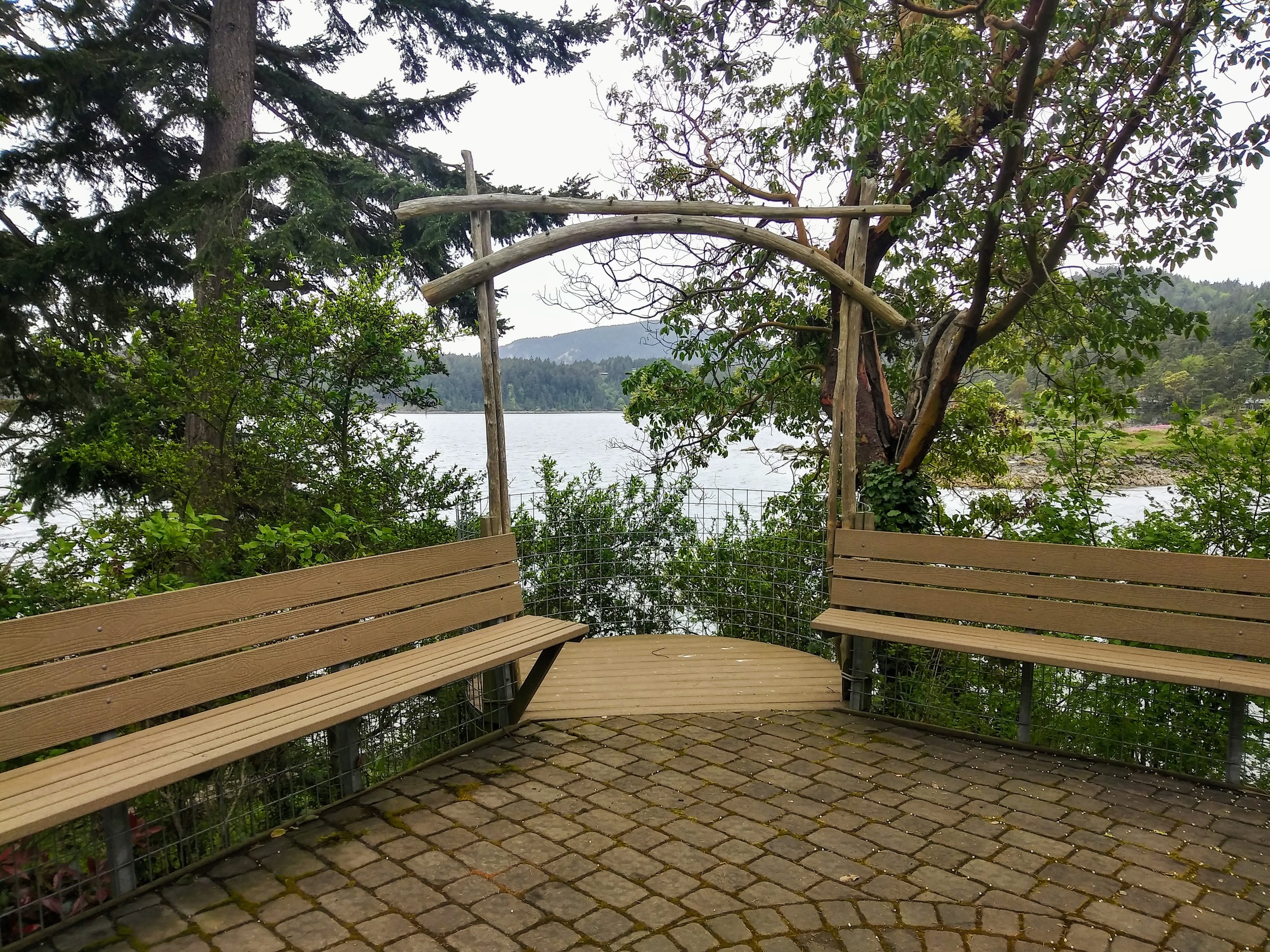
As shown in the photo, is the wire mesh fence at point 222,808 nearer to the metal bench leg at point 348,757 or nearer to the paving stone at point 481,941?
the metal bench leg at point 348,757

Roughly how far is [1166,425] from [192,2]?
11.5 metres

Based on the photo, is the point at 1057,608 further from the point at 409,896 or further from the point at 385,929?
the point at 385,929

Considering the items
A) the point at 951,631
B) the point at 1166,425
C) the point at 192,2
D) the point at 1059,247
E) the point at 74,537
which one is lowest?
the point at 951,631

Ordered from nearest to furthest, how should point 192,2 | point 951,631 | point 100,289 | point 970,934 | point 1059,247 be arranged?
point 970,934
point 951,631
point 1059,247
point 100,289
point 192,2

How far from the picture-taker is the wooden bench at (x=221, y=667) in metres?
2.73

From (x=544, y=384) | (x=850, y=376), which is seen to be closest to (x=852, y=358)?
(x=850, y=376)

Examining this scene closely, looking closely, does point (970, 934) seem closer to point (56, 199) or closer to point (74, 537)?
point (74, 537)

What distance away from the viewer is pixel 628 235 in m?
4.79

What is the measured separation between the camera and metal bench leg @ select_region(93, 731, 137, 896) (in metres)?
2.87

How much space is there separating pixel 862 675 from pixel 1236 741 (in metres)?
1.69

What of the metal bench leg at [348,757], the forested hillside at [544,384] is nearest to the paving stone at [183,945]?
the metal bench leg at [348,757]

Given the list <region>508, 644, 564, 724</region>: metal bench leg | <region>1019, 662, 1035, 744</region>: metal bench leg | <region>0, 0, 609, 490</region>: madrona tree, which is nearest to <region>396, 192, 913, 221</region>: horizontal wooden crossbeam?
<region>508, 644, 564, 724</region>: metal bench leg

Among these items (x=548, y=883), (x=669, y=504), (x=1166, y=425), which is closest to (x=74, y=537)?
(x=548, y=883)

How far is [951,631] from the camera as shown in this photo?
450 cm
